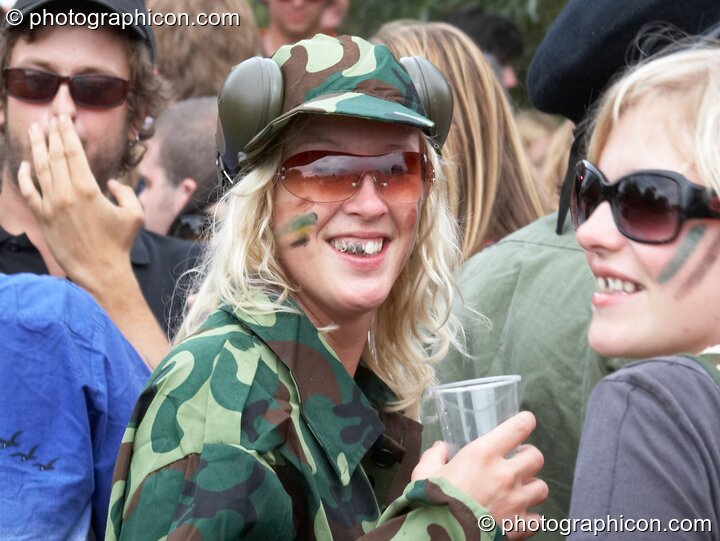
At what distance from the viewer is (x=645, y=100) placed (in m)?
1.97

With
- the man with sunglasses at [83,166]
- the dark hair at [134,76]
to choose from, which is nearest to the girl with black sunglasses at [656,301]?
the man with sunglasses at [83,166]

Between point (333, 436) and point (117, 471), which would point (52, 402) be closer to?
point (117, 471)

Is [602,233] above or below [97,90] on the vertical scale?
above

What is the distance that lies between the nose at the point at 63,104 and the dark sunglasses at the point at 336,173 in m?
1.65

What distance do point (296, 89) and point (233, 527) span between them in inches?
41.8

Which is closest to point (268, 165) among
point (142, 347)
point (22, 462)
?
point (22, 462)

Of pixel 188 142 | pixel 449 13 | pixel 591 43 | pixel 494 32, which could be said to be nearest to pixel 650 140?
pixel 591 43

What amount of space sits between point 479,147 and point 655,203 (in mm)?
2413

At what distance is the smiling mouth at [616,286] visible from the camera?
Answer: 1931 millimetres

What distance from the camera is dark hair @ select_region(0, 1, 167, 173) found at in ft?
13.4

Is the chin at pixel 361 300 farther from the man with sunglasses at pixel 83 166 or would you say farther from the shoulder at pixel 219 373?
the man with sunglasses at pixel 83 166

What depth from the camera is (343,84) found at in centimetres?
253

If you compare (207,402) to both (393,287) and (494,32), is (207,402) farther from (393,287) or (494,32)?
(494,32)
